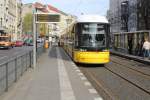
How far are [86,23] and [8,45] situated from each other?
45.7m


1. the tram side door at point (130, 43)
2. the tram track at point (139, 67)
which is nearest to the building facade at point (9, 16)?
the tram side door at point (130, 43)

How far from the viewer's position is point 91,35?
24.8 metres

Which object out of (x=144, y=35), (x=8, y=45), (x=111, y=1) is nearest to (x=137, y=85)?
(x=144, y=35)

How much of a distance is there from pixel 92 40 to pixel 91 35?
32cm

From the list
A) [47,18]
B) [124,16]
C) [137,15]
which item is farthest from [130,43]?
[124,16]

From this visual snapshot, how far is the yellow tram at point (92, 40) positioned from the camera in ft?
80.6

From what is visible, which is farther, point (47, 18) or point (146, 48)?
point (146, 48)

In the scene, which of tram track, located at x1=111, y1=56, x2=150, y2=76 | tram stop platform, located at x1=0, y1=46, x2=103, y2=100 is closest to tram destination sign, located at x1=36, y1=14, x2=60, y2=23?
tram track, located at x1=111, y1=56, x2=150, y2=76

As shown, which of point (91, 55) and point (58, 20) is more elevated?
point (58, 20)

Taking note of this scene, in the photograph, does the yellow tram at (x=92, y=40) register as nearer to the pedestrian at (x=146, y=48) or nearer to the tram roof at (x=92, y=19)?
the tram roof at (x=92, y=19)

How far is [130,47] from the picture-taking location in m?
42.8

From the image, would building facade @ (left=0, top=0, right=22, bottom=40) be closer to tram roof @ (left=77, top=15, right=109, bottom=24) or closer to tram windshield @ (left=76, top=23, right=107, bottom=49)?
tram roof @ (left=77, top=15, right=109, bottom=24)

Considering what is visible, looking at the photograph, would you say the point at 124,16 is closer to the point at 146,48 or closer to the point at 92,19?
the point at 146,48

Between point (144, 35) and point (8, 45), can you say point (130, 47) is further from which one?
point (8, 45)
